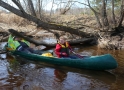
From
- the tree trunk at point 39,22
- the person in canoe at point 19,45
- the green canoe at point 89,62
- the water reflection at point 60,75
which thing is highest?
the tree trunk at point 39,22

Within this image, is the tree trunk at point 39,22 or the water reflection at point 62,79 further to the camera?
the tree trunk at point 39,22

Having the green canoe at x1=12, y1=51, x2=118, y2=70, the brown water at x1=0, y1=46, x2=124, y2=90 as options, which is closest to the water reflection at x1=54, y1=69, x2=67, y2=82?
the brown water at x1=0, y1=46, x2=124, y2=90

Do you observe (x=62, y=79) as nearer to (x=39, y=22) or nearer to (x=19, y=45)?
(x=19, y=45)

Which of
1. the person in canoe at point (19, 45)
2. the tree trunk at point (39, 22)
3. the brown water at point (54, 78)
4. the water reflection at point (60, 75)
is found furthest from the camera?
the tree trunk at point (39, 22)

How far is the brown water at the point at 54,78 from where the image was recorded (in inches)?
277

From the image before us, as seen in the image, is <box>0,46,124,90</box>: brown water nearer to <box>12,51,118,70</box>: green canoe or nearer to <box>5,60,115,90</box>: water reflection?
<box>5,60,115,90</box>: water reflection

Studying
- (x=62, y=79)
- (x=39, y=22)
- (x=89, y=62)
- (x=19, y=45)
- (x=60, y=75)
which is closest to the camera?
(x=62, y=79)

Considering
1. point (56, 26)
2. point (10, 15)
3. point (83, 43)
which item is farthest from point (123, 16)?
point (10, 15)

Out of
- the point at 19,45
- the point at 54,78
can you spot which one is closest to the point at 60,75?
the point at 54,78

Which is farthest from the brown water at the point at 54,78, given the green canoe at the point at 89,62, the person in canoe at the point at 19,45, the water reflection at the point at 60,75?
the person in canoe at the point at 19,45

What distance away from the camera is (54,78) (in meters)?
7.92

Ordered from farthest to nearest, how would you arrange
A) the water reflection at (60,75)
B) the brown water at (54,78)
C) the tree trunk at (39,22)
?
the tree trunk at (39,22) → the water reflection at (60,75) → the brown water at (54,78)

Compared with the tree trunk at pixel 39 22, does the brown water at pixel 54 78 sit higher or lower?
lower

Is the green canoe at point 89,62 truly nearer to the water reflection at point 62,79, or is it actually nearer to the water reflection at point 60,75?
Answer: the water reflection at point 62,79
